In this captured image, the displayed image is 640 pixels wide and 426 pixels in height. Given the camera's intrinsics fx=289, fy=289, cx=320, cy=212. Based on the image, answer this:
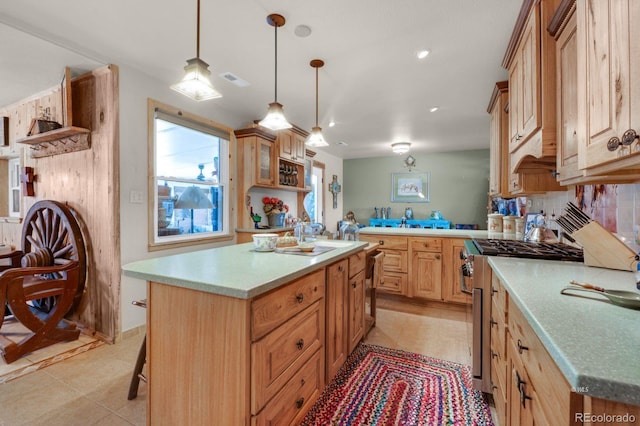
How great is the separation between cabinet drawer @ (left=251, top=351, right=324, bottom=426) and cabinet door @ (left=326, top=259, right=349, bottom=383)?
0.48 feet

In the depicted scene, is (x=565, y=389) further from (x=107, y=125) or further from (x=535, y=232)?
(x=107, y=125)

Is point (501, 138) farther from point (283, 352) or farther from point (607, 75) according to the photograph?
point (283, 352)

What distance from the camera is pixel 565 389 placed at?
2.11 ft

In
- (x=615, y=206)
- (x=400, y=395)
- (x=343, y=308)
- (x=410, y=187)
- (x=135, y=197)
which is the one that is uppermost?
(x=410, y=187)

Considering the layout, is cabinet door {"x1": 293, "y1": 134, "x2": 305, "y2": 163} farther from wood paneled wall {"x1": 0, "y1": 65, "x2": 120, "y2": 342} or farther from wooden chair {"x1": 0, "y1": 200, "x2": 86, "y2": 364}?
wooden chair {"x1": 0, "y1": 200, "x2": 86, "y2": 364}

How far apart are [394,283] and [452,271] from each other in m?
0.70

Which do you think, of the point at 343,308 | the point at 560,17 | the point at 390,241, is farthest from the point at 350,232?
the point at 560,17

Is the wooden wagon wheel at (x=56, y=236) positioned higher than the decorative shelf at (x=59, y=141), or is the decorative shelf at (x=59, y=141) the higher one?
the decorative shelf at (x=59, y=141)

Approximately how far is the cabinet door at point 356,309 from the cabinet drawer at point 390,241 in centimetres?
132

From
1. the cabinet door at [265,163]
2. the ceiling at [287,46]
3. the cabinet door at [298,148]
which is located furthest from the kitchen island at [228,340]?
the cabinet door at [298,148]

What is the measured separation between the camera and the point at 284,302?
4.38 ft

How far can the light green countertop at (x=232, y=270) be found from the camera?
114 centimetres

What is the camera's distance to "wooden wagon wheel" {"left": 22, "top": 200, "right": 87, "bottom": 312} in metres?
2.64

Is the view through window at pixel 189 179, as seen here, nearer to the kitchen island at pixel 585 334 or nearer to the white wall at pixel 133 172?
the white wall at pixel 133 172
